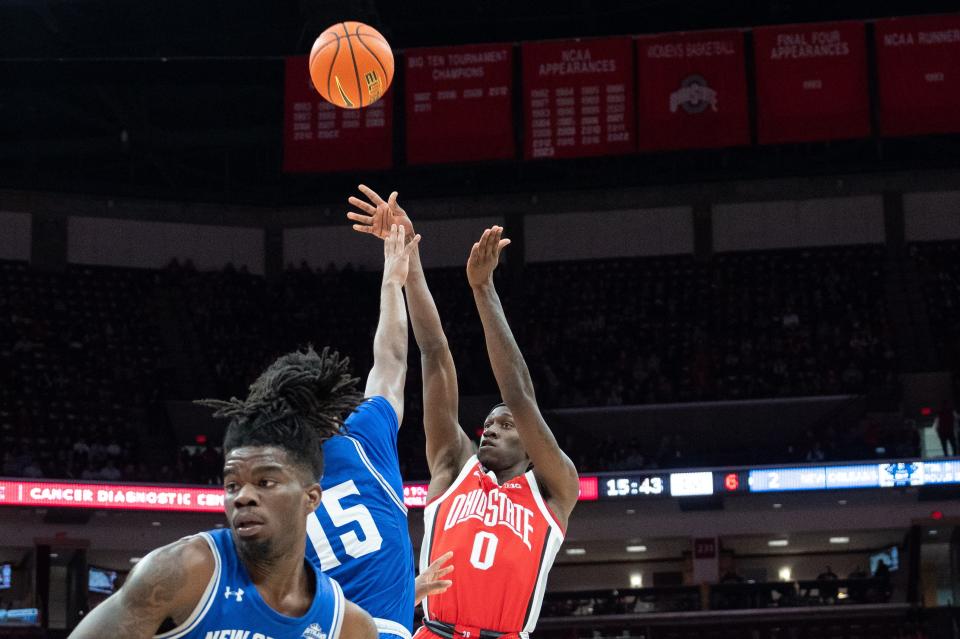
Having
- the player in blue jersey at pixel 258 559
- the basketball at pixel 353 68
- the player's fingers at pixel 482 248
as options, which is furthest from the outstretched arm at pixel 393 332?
the basketball at pixel 353 68

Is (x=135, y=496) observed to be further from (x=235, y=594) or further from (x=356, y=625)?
(x=235, y=594)

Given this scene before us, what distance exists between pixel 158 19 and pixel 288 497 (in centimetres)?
2248

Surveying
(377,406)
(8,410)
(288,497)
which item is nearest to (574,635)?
(8,410)

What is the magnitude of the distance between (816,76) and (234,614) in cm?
1807

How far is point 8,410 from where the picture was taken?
22.3m

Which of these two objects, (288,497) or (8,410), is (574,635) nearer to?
(8,410)

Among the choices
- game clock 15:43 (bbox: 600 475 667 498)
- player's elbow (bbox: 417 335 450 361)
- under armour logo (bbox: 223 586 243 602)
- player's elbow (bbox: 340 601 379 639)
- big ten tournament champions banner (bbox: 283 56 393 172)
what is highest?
big ten tournament champions banner (bbox: 283 56 393 172)

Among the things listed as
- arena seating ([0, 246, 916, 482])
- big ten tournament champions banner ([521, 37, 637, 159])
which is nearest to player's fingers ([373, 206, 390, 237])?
big ten tournament champions banner ([521, 37, 637, 159])

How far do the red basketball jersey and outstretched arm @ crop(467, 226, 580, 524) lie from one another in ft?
0.67

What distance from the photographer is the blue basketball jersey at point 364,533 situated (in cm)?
401

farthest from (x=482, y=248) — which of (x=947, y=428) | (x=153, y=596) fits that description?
(x=947, y=428)

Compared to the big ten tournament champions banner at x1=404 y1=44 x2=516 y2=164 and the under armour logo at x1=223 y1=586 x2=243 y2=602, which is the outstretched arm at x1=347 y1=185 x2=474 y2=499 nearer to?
the under armour logo at x1=223 y1=586 x2=243 y2=602

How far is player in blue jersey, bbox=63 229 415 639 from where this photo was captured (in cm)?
275

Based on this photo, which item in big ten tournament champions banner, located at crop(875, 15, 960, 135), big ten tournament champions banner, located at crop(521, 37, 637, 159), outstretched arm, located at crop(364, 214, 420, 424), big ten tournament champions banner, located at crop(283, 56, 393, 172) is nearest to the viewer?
outstretched arm, located at crop(364, 214, 420, 424)
